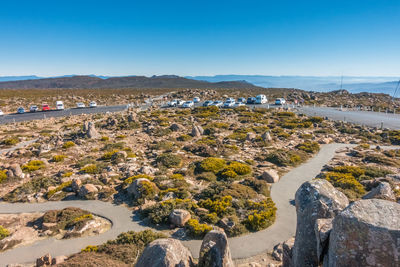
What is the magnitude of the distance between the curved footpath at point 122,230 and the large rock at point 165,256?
3.06 metres

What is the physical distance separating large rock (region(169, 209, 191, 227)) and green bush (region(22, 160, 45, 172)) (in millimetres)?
12817

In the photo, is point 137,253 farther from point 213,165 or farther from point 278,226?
point 213,165

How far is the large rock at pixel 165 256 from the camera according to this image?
16.4 feet

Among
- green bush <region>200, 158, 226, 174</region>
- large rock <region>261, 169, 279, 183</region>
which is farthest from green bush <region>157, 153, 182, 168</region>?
large rock <region>261, 169, 279, 183</region>

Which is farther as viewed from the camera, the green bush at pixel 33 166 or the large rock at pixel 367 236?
the green bush at pixel 33 166

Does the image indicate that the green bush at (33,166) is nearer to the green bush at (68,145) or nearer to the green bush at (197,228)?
the green bush at (68,145)

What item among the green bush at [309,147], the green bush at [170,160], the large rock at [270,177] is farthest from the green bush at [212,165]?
the green bush at [309,147]

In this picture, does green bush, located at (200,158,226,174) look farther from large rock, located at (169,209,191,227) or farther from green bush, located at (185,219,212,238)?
green bush, located at (185,219,212,238)

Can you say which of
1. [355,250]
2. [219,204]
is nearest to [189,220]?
[219,204]

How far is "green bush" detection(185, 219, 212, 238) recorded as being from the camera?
8.96 metres

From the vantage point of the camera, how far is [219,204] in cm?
1107

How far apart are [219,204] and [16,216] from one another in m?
10.1

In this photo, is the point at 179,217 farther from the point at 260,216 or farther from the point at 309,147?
the point at 309,147

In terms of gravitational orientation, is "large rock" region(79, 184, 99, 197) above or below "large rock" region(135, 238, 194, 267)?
below
